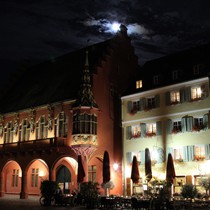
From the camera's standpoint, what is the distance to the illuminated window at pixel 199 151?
111 ft

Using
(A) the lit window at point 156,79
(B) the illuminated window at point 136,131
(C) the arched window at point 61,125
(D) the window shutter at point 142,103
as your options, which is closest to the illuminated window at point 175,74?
(A) the lit window at point 156,79

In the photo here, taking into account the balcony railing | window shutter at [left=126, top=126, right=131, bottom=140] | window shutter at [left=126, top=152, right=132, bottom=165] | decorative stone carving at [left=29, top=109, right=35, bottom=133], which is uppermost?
decorative stone carving at [left=29, top=109, right=35, bottom=133]

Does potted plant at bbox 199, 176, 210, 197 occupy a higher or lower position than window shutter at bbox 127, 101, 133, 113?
lower

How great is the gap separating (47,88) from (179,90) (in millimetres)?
16663

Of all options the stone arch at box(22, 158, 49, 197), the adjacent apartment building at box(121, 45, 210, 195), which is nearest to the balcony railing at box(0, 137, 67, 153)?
the stone arch at box(22, 158, 49, 197)

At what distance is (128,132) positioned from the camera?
133 feet

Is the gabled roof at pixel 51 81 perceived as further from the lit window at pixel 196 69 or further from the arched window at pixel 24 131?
the lit window at pixel 196 69

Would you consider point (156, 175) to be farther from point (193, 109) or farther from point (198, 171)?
point (193, 109)

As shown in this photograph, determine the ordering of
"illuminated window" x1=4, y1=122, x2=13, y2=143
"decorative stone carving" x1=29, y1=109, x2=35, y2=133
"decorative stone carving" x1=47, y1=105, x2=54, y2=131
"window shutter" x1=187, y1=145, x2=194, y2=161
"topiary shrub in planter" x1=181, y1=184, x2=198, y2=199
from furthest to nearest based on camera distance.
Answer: "illuminated window" x1=4, y1=122, x2=13, y2=143 → "decorative stone carving" x1=29, y1=109, x2=35, y2=133 → "decorative stone carving" x1=47, y1=105, x2=54, y2=131 → "window shutter" x1=187, y1=145, x2=194, y2=161 → "topiary shrub in planter" x1=181, y1=184, x2=198, y2=199

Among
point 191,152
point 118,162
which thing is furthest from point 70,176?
point 191,152

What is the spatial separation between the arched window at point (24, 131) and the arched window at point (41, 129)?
1.73 metres

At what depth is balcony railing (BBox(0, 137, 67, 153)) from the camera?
131 feet

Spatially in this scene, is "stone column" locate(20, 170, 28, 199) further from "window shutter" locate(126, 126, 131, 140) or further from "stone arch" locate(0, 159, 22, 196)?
"window shutter" locate(126, 126, 131, 140)

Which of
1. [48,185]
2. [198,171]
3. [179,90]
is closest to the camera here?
[48,185]
